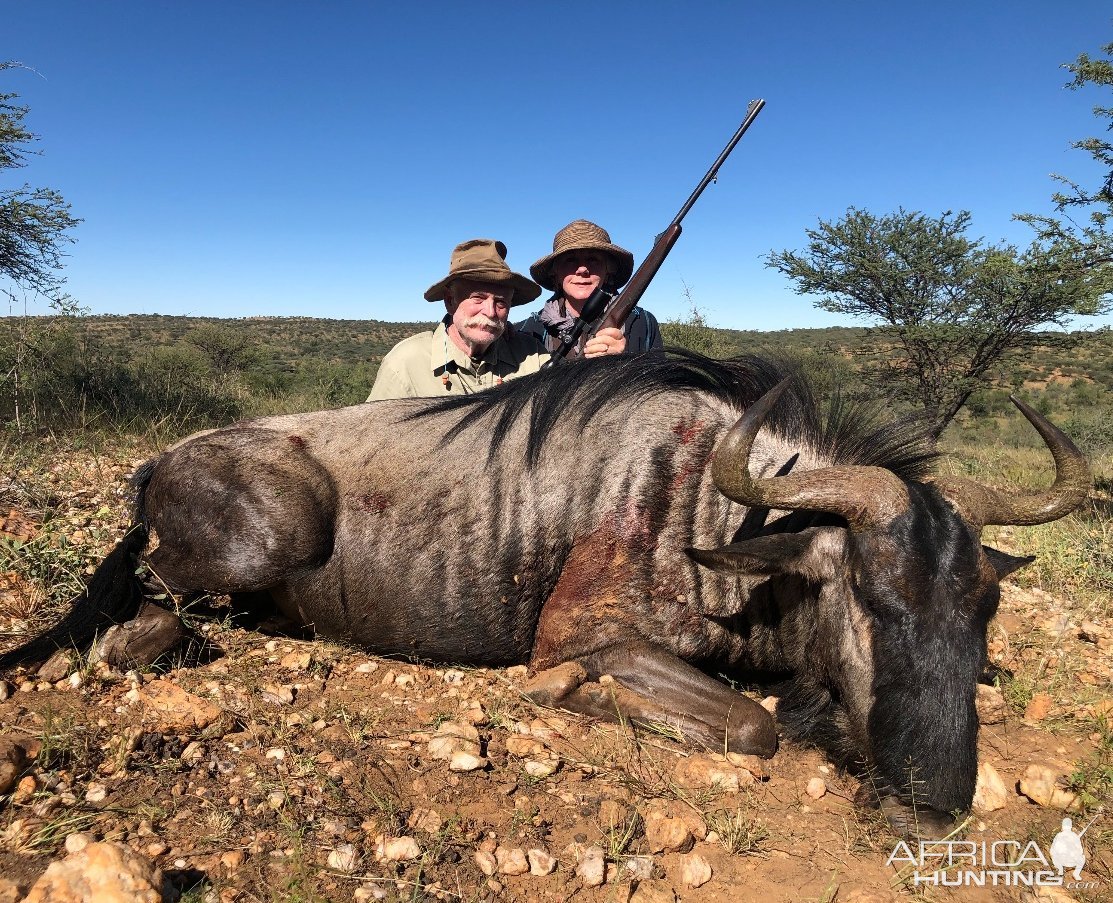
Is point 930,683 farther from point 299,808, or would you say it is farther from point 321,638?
point 321,638

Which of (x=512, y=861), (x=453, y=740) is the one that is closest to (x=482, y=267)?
(x=453, y=740)

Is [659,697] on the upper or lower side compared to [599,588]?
lower

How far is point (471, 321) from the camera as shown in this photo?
4.94 m

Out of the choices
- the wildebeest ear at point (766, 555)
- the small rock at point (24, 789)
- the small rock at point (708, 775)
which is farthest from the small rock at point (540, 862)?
the small rock at point (24, 789)

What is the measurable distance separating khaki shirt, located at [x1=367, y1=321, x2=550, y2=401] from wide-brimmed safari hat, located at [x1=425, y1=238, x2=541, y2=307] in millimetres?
422

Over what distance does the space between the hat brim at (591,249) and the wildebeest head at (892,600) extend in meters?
3.51

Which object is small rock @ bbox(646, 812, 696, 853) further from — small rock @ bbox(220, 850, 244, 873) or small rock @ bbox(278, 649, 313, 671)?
small rock @ bbox(278, 649, 313, 671)

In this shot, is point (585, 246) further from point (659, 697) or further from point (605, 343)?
point (659, 697)

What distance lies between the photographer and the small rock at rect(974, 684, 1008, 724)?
9.91ft

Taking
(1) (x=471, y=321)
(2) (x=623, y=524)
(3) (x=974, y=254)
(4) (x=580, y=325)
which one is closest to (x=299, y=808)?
(2) (x=623, y=524)

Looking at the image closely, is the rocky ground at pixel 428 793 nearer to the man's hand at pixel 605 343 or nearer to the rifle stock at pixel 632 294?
the man's hand at pixel 605 343

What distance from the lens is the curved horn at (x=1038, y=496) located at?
2615 millimetres

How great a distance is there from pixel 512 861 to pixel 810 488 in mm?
1559

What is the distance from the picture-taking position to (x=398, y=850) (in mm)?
1941
